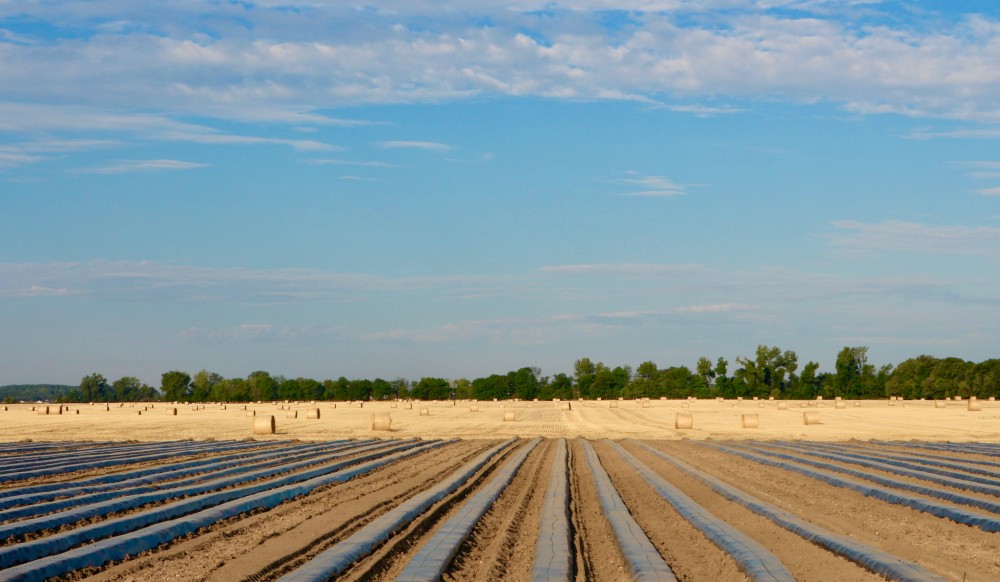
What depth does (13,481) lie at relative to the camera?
1727 centimetres

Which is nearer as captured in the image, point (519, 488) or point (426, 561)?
point (426, 561)

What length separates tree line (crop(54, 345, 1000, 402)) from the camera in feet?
355

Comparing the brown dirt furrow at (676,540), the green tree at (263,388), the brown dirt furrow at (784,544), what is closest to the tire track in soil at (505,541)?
the brown dirt furrow at (676,540)

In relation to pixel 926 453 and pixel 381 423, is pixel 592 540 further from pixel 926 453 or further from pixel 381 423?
pixel 381 423

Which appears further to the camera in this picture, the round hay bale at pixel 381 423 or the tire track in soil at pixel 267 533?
the round hay bale at pixel 381 423

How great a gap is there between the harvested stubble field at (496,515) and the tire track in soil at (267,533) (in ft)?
0.12

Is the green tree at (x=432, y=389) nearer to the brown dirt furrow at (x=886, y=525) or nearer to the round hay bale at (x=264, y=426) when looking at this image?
the round hay bale at (x=264, y=426)

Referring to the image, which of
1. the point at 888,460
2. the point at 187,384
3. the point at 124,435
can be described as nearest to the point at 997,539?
the point at 888,460

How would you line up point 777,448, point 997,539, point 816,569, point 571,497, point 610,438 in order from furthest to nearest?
1. point 610,438
2. point 777,448
3. point 571,497
4. point 997,539
5. point 816,569

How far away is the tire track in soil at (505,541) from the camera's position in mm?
9117

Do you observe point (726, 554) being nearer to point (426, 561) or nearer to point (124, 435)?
point (426, 561)

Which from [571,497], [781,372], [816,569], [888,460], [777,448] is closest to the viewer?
[816,569]

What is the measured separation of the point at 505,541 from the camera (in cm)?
1089

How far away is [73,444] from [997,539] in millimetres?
26372
